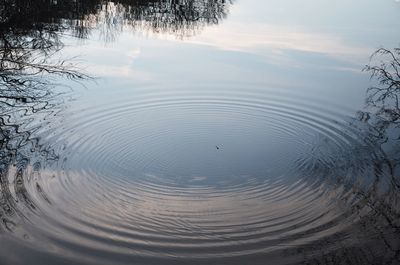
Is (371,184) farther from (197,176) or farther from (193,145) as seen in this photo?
(193,145)

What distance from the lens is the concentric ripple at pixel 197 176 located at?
7.39 meters

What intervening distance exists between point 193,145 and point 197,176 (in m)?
1.56

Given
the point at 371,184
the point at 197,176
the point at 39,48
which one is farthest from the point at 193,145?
the point at 39,48

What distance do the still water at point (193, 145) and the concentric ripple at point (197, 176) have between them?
0.12 feet

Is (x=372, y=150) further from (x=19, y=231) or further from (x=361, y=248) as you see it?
(x=19, y=231)

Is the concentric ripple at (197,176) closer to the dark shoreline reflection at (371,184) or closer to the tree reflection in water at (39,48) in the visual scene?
the dark shoreline reflection at (371,184)

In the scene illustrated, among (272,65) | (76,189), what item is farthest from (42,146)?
(272,65)

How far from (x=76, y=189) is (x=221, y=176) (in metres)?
2.75

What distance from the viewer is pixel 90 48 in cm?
1748

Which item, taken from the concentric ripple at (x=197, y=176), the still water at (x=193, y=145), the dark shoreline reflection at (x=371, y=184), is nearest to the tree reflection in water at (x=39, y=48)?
the still water at (x=193, y=145)

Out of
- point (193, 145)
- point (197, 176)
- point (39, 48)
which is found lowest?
point (197, 176)

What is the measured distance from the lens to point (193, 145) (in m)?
11.1

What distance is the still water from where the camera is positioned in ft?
24.2

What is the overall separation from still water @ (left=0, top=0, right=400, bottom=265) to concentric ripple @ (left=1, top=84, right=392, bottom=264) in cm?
4
